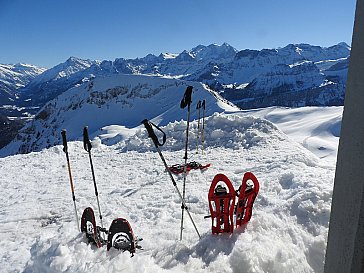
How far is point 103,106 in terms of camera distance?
60031mm

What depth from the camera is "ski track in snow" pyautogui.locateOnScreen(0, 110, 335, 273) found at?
4.04 meters

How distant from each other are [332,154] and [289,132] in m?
8.02

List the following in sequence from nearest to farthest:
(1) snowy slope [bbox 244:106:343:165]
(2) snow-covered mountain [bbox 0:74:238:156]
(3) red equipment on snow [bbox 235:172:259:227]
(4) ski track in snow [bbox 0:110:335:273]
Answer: (4) ski track in snow [bbox 0:110:335:273]
(3) red equipment on snow [bbox 235:172:259:227]
(1) snowy slope [bbox 244:106:343:165]
(2) snow-covered mountain [bbox 0:74:238:156]

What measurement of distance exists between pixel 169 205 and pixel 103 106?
55125 millimetres

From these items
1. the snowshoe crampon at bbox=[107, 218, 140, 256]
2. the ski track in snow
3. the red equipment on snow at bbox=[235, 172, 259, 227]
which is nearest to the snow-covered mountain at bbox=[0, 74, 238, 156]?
the ski track in snow

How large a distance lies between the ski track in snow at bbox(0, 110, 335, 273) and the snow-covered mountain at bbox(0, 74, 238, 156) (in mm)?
Answer: 34317

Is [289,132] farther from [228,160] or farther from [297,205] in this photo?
[297,205]

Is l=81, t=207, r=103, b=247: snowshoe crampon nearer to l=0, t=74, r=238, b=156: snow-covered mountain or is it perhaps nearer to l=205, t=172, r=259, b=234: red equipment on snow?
l=205, t=172, r=259, b=234: red equipment on snow

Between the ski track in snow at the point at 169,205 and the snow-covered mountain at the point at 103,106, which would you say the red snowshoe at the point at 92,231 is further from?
the snow-covered mountain at the point at 103,106

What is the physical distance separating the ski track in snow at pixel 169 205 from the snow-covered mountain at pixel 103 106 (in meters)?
34.3

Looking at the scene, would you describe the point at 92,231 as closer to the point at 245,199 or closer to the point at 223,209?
the point at 223,209

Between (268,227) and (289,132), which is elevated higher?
(268,227)

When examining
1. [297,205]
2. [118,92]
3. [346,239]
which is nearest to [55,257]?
[346,239]

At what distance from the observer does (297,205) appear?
5293 millimetres
